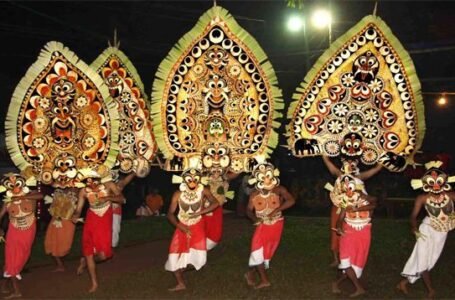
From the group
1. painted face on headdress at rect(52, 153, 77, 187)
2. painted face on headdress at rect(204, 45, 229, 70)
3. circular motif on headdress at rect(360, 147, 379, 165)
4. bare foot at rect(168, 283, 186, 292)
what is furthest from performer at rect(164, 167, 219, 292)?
circular motif on headdress at rect(360, 147, 379, 165)

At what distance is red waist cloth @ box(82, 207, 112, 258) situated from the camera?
311 inches

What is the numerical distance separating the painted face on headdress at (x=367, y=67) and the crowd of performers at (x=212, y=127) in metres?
0.01

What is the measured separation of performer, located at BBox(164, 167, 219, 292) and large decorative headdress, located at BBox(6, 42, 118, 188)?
1174 mm

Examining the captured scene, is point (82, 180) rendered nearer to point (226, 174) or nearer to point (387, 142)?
point (226, 174)

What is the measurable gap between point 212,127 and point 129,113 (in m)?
2.02

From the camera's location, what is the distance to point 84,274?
29.5 ft

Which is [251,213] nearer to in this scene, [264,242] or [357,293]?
[264,242]

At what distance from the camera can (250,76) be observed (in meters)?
8.54

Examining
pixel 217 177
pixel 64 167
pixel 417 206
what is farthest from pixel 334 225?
pixel 64 167

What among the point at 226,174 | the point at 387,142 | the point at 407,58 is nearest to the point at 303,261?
the point at 226,174

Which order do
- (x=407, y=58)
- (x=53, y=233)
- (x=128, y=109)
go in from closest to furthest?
1. (x=407, y=58)
2. (x=53, y=233)
3. (x=128, y=109)

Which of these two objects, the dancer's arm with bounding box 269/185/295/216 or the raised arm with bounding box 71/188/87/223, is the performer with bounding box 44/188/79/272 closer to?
the raised arm with bounding box 71/188/87/223

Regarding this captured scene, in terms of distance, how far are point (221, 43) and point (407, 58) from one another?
2.43m

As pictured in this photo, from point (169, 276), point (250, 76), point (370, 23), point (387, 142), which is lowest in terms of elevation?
point (169, 276)
